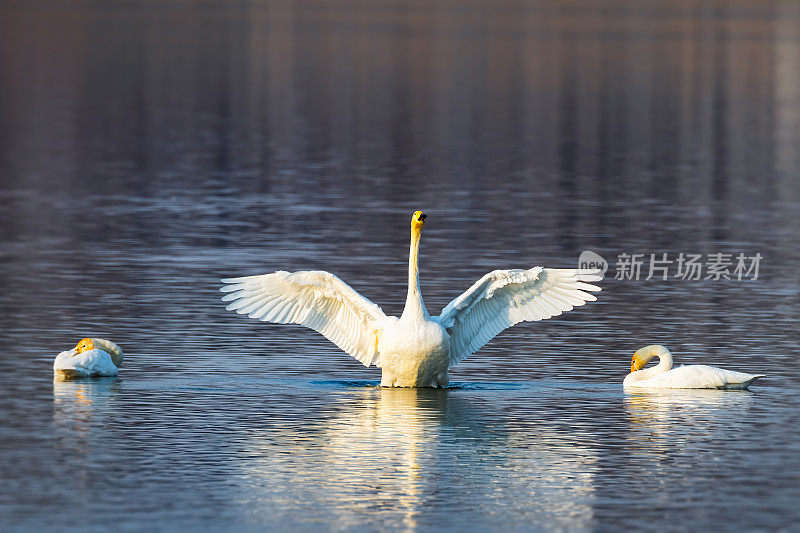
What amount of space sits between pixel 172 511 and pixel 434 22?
128m

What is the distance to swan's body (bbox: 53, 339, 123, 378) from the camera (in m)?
17.3

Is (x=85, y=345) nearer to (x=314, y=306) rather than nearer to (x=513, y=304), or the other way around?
(x=314, y=306)

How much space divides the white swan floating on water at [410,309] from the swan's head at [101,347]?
4.06 feet

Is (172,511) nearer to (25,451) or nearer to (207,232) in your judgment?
(25,451)


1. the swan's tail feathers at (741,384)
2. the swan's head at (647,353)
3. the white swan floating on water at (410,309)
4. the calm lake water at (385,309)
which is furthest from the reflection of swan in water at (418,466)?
the swan's tail feathers at (741,384)

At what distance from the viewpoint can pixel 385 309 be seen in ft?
69.1

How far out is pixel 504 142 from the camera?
4803 centimetres

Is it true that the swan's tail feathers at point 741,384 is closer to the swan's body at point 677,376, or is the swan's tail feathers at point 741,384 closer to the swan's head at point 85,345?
the swan's body at point 677,376

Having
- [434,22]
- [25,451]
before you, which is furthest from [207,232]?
[434,22]

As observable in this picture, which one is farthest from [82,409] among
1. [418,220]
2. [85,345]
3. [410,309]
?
[418,220]

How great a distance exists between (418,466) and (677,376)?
4.20m

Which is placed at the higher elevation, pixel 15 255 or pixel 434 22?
pixel 434 22

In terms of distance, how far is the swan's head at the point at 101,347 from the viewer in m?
17.7

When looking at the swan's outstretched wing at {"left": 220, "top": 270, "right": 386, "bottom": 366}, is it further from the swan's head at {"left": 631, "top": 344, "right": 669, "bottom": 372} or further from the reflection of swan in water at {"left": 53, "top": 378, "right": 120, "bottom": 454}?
the swan's head at {"left": 631, "top": 344, "right": 669, "bottom": 372}
